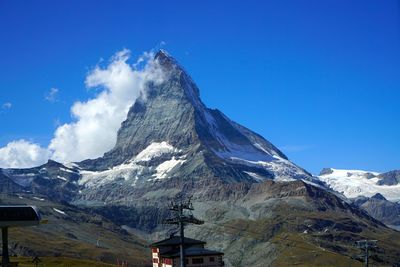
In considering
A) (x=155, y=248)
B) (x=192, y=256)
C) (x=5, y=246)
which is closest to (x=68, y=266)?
(x=155, y=248)

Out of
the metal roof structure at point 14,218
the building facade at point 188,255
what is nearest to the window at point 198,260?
the building facade at point 188,255

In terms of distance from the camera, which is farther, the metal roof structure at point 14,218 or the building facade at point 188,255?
the building facade at point 188,255

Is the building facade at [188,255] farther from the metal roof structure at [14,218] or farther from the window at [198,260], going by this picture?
the metal roof structure at [14,218]

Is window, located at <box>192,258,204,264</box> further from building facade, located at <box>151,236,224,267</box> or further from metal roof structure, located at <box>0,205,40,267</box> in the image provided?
metal roof structure, located at <box>0,205,40,267</box>

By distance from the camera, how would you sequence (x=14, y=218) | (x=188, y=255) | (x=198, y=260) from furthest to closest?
(x=198, y=260), (x=188, y=255), (x=14, y=218)

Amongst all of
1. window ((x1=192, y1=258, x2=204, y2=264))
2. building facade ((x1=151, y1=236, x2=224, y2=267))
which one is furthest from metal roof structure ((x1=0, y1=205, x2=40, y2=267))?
window ((x1=192, y1=258, x2=204, y2=264))

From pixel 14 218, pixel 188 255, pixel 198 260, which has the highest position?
pixel 14 218

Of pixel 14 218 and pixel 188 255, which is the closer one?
pixel 14 218

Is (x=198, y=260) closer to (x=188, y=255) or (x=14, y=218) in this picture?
(x=188, y=255)

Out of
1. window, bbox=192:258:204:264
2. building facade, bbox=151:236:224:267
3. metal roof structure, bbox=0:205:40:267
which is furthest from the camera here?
window, bbox=192:258:204:264

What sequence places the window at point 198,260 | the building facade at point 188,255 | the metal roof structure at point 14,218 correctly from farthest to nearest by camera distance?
the window at point 198,260, the building facade at point 188,255, the metal roof structure at point 14,218

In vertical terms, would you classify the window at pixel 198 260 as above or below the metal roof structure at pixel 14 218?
below

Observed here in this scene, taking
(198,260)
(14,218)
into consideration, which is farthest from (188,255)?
(14,218)

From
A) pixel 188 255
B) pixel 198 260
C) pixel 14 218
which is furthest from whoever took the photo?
pixel 198 260
